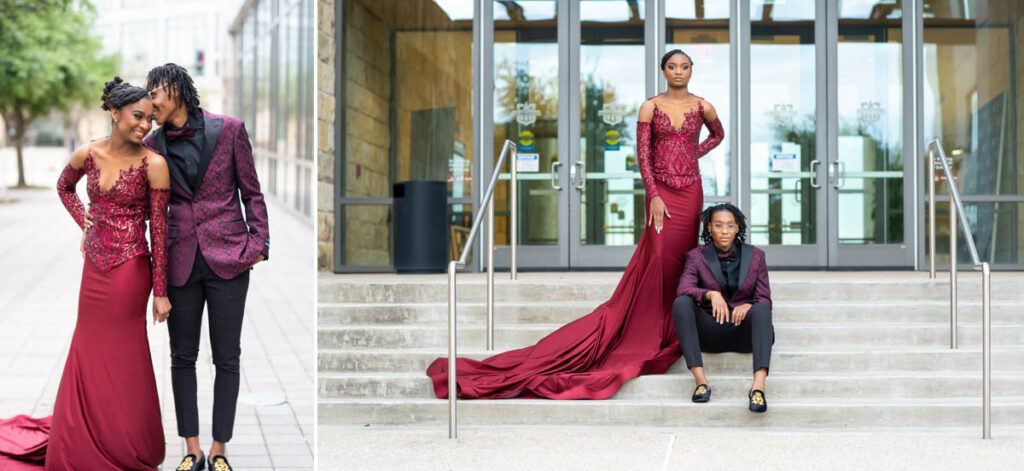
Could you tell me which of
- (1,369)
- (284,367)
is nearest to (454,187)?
(284,367)

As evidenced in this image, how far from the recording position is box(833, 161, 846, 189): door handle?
10930 mm

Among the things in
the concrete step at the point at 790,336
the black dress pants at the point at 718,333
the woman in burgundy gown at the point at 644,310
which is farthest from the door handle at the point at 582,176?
the black dress pants at the point at 718,333

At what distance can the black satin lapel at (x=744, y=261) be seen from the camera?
6.86 meters

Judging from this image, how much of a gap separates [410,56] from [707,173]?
2.95 m

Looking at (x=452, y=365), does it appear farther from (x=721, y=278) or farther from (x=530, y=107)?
(x=530, y=107)

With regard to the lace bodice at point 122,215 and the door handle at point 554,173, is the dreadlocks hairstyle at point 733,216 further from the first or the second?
the door handle at point 554,173

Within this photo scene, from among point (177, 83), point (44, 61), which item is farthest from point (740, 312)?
point (44, 61)

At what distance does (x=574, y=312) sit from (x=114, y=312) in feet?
11.8

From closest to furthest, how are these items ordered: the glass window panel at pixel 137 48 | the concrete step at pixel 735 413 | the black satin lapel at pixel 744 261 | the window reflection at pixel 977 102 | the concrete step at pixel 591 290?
the concrete step at pixel 735 413, the black satin lapel at pixel 744 261, the concrete step at pixel 591 290, the window reflection at pixel 977 102, the glass window panel at pixel 137 48

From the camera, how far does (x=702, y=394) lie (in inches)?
254

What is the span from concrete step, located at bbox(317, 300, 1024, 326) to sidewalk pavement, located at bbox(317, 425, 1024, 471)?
1520mm

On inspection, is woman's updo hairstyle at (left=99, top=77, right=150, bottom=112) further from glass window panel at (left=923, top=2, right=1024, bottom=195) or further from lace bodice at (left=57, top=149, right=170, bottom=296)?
glass window panel at (left=923, top=2, right=1024, bottom=195)

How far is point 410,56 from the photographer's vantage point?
11227 mm

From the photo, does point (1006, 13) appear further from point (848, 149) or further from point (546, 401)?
point (546, 401)
